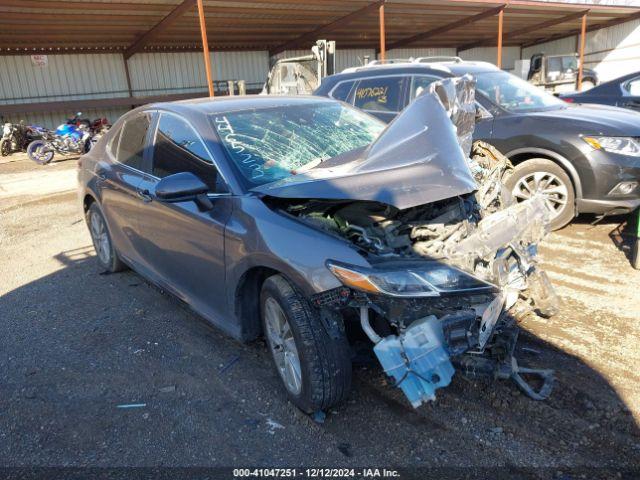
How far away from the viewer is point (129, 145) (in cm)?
435

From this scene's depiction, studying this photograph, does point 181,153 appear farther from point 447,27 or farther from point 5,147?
point 447,27

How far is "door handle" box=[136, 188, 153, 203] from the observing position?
12.3 feet

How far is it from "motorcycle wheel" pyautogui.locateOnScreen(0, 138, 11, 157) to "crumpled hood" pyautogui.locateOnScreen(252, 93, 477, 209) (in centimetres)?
1608

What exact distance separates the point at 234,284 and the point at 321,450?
1.05 metres

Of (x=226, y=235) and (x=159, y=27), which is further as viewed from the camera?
(x=159, y=27)

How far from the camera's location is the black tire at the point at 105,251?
4.95m

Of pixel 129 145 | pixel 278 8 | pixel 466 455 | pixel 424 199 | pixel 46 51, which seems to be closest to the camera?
pixel 466 455

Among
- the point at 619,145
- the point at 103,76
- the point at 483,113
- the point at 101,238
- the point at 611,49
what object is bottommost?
the point at 101,238

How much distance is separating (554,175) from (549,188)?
0.48ft

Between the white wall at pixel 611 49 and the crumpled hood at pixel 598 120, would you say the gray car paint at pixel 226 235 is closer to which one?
the crumpled hood at pixel 598 120

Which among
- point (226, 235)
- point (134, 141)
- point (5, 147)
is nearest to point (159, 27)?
point (5, 147)

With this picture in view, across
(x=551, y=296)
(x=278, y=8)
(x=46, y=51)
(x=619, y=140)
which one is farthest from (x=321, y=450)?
(x=46, y=51)

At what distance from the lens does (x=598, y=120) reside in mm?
5355

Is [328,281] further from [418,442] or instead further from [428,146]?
[428,146]
